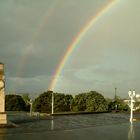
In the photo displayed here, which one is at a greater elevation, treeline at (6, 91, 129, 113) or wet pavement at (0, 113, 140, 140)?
treeline at (6, 91, 129, 113)

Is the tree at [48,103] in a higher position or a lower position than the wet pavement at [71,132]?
higher

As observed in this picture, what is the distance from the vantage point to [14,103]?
65.5 meters

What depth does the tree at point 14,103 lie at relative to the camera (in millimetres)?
65188

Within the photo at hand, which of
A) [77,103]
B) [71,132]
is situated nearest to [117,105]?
[77,103]

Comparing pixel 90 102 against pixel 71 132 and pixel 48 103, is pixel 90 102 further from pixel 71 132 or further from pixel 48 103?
pixel 71 132

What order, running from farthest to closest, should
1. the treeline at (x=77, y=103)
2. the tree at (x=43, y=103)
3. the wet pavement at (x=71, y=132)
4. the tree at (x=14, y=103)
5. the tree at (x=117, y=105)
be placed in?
the tree at (x=14, y=103) < the tree at (x=43, y=103) < the tree at (x=117, y=105) < the treeline at (x=77, y=103) < the wet pavement at (x=71, y=132)

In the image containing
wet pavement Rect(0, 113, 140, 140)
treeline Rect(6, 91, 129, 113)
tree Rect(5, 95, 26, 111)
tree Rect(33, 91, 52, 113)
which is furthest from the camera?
tree Rect(5, 95, 26, 111)

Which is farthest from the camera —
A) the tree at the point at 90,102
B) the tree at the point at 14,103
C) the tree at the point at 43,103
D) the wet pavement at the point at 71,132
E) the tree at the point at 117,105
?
the tree at the point at 14,103

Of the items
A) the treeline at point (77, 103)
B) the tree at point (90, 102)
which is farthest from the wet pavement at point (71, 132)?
the treeline at point (77, 103)

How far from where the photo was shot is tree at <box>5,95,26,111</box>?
214 ft

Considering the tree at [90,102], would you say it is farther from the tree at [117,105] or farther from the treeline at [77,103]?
the tree at [117,105]

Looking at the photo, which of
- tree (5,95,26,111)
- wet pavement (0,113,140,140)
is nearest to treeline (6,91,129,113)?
tree (5,95,26,111)

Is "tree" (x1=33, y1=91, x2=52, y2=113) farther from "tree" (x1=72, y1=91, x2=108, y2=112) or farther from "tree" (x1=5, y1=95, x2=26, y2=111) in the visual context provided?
"tree" (x1=5, y1=95, x2=26, y2=111)

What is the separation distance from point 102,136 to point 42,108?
3894 cm
